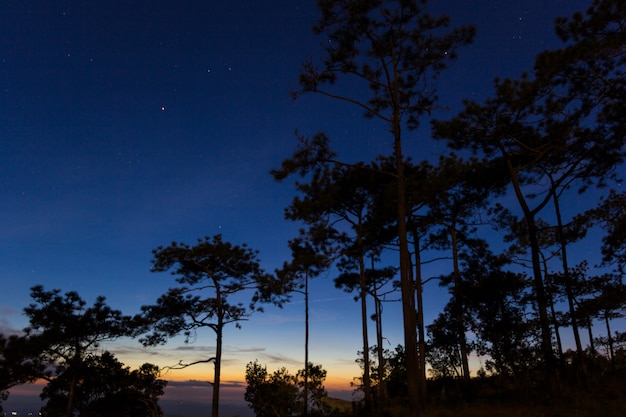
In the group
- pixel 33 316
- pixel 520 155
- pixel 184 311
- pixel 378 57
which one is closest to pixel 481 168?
pixel 520 155

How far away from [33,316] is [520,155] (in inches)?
1313

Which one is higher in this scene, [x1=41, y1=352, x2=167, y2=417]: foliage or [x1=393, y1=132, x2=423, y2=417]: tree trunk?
[x1=393, y1=132, x2=423, y2=417]: tree trunk

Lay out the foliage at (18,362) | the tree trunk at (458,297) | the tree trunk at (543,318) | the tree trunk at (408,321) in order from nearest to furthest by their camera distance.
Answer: the tree trunk at (408,321) < the tree trunk at (543,318) < the tree trunk at (458,297) < the foliage at (18,362)

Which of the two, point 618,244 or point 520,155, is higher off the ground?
point 520,155

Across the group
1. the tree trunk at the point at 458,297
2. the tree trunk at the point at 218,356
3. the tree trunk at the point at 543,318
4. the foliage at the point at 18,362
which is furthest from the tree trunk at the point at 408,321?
the foliage at the point at 18,362

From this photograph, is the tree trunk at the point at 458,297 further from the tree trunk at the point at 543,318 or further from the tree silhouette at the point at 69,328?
the tree silhouette at the point at 69,328

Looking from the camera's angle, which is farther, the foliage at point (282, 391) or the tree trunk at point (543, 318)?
the foliage at point (282, 391)

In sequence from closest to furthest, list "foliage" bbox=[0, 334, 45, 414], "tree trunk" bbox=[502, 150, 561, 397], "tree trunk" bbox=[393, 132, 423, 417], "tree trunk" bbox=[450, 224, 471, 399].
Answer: "tree trunk" bbox=[393, 132, 423, 417] < "tree trunk" bbox=[502, 150, 561, 397] < "tree trunk" bbox=[450, 224, 471, 399] < "foliage" bbox=[0, 334, 45, 414]

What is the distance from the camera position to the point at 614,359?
3125 centimetres

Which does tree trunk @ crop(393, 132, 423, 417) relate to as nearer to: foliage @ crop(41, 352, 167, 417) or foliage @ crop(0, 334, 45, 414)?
foliage @ crop(41, 352, 167, 417)

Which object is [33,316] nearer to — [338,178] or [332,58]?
[338,178]

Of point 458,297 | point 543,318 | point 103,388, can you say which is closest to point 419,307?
point 458,297

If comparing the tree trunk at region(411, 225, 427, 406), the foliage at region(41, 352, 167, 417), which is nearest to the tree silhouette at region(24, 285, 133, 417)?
the foliage at region(41, 352, 167, 417)

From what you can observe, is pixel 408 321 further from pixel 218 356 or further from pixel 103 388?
pixel 103 388
